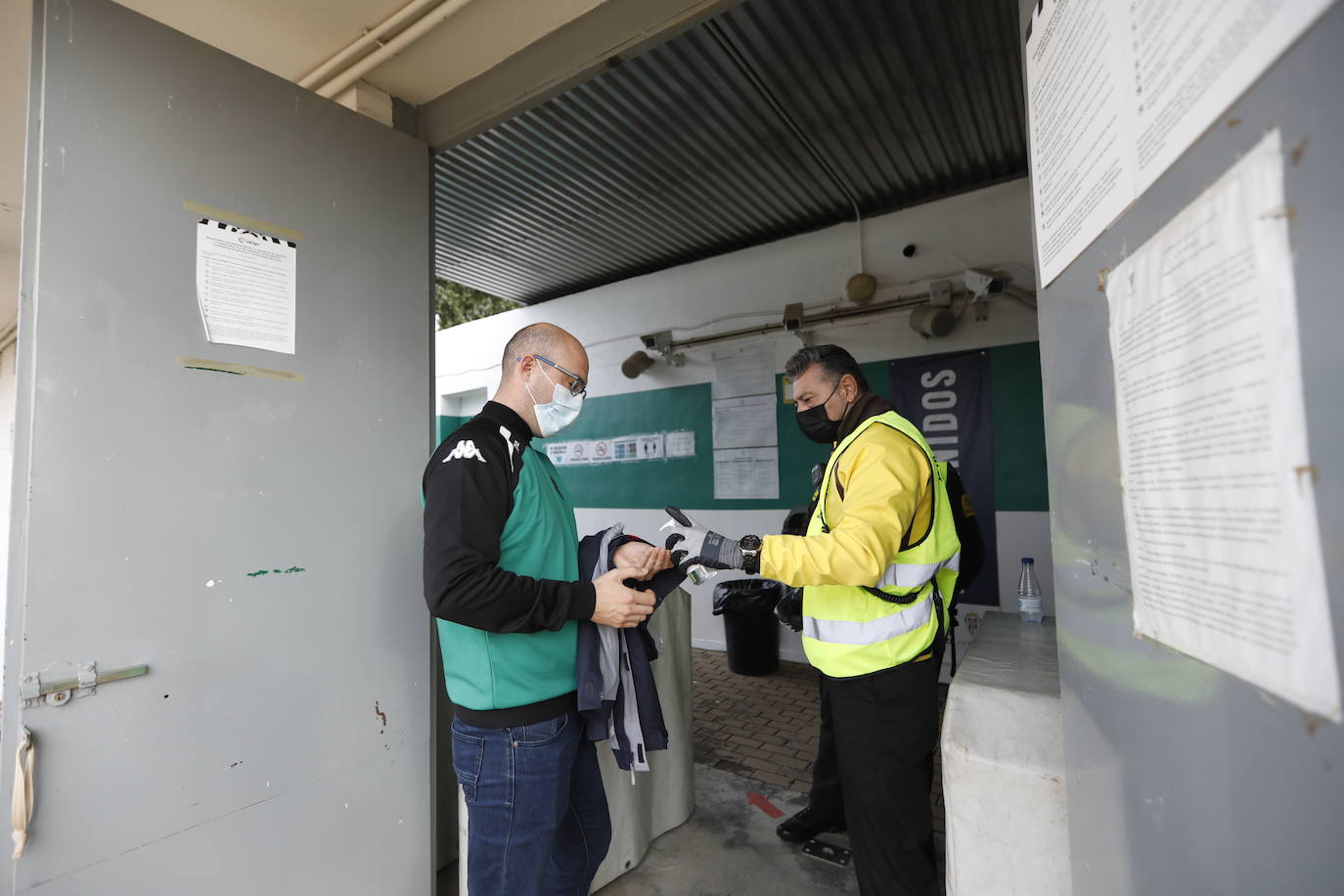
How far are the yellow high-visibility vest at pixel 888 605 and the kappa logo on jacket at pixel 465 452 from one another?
3.25 ft

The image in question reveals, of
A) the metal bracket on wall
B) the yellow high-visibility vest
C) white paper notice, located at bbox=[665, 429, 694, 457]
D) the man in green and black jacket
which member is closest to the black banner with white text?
white paper notice, located at bbox=[665, 429, 694, 457]

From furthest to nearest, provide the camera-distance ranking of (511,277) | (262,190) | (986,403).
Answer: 1. (511,277)
2. (986,403)
3. (262,190)

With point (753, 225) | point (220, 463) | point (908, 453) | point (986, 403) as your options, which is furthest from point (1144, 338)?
point (753, 225)

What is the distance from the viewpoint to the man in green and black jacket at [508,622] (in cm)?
136

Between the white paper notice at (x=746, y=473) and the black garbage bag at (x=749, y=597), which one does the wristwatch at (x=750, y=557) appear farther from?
the white paper notice at (x=746, y=473)

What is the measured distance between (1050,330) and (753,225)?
4.56 meters

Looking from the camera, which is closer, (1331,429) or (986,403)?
(1331,429)

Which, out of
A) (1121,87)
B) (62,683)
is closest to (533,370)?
(62,683)

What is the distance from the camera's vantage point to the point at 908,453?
1711mm

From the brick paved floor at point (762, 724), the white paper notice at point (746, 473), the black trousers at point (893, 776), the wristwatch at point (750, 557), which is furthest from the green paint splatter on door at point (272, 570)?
the white paper notice at point (746, 473)

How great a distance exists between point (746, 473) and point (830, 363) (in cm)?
329

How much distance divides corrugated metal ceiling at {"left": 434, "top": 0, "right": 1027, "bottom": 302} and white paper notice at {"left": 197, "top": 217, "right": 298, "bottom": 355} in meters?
1.74

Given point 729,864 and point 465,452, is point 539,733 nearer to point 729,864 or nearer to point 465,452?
point 465,452

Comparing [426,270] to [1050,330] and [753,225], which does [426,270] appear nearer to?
[1050,330]
